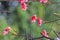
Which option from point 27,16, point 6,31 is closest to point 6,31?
point 6,31

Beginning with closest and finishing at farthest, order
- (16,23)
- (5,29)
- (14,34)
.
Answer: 1. (5,29)
2. (14,34)
3. (16,23)

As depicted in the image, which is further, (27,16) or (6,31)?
(27,16)

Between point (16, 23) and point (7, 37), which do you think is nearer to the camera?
point (7, 37)

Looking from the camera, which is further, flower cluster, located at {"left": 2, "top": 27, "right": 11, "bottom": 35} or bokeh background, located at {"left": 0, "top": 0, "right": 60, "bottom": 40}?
bokeh background, located at {"left": 0, "top": 0, "right": 60, "bottom": 40}

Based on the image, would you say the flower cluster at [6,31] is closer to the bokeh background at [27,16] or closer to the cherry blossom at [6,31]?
the cherry blossom at [6,31]

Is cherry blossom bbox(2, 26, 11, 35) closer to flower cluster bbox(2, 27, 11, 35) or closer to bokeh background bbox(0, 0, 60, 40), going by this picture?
flower cluster bbox(2, 27, 11, 35)

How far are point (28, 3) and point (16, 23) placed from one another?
0.31 m

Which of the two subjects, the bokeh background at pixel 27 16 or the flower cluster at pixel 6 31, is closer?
the flower cluster at pixel 6 31

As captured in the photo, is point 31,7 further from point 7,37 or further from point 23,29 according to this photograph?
point 7,37

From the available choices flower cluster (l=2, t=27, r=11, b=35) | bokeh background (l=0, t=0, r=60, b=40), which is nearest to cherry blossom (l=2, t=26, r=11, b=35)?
flower cluster (l=2, t=27, r=11, b=35)

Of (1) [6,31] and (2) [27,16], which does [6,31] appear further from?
(2) [27,16]

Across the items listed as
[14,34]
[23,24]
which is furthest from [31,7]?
[14,34]

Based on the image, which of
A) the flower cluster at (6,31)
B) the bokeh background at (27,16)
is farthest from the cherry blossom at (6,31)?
the bokeh background at (27,16)

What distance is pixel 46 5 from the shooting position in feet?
7.59
